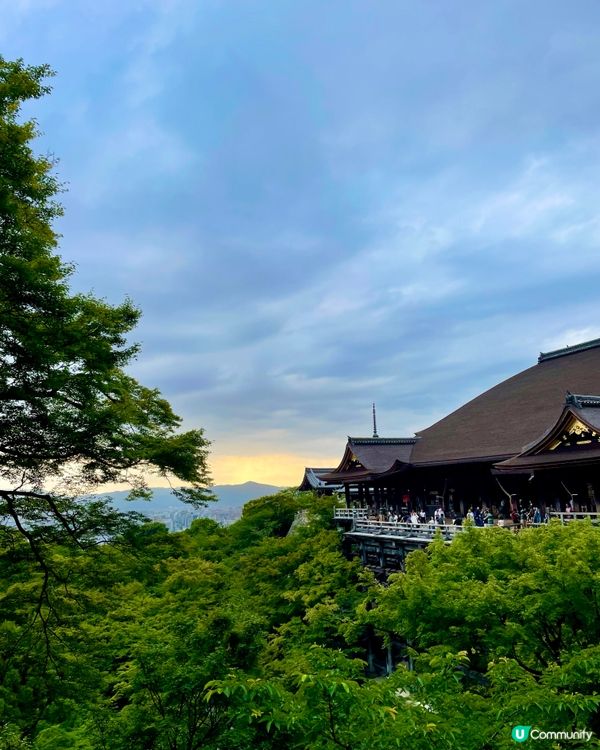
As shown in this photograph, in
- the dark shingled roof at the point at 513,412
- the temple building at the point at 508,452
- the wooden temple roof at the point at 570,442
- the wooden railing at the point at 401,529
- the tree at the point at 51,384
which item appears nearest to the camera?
the tree at the point at 51,384

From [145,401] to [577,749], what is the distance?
11.3 m

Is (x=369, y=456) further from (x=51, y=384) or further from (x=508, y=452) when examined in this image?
(x=51, y=384)

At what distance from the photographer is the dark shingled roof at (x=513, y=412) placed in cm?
2569

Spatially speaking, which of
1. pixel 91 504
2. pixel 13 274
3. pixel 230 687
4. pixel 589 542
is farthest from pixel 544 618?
pixel 13 274

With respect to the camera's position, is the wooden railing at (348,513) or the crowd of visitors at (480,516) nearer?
the crowd of visitors at (480,516)

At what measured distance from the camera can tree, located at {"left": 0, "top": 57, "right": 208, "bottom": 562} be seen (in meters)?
8.63

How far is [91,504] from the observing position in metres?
11.6

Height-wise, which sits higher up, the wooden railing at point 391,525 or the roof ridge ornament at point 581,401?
the roof ridge ornament at point 581,401

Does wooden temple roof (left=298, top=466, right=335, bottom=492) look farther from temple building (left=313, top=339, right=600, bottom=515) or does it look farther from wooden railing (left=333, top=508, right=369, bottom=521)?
wooden railing (left=333, top=508, right=369, bottom=521)

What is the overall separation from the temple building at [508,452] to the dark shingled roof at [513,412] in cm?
8

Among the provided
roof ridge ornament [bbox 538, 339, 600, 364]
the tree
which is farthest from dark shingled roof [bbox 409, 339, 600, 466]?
the tree

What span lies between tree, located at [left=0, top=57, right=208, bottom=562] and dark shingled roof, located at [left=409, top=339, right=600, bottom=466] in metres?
18.8

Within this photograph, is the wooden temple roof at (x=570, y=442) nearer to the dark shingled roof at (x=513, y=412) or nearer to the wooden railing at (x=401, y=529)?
the wooden railing at (x=401, y=529)

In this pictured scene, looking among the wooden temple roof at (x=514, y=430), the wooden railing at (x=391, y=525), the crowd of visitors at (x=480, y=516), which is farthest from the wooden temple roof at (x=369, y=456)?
the crowd of visitors at (x=480, y=516)
